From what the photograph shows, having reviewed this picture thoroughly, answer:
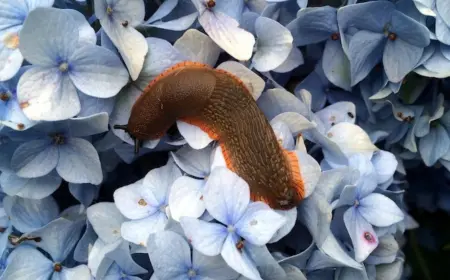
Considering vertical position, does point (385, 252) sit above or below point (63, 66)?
below

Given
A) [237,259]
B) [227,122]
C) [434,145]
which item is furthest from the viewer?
[434,145]

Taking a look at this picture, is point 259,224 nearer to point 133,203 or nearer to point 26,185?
point 133,203

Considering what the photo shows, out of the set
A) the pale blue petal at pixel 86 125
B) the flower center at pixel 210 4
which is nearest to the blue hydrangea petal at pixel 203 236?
the pale blue petal at pixel 86 125

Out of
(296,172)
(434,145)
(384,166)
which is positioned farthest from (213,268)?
(434,145)

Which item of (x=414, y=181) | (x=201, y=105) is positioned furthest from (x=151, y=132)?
(x=414, y=181)

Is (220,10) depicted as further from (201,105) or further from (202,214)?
(202,214)

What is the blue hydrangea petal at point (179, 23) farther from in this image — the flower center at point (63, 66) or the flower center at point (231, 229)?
the flower center at point (231, 229)
